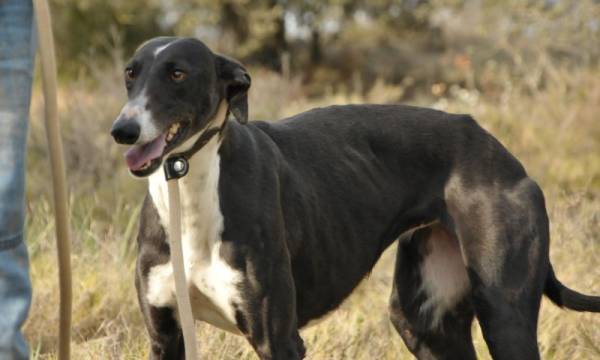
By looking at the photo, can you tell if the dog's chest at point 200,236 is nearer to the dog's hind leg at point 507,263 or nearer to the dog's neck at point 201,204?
the dog's neck at point 201,204

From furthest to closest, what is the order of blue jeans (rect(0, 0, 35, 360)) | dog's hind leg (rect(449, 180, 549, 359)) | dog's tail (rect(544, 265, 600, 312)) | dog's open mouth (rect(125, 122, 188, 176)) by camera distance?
dog's tail (rect(544, 265, 600, 312))
dog's hind leg (rect(449, 180, 549, 359))
dog's open mouth (rect(125, 122, 188, 176))
blue jeans (rect(0, 0, 35, 360))

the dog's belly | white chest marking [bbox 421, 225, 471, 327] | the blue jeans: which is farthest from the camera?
white chest marking [bbox 421, 225, 471, 327]

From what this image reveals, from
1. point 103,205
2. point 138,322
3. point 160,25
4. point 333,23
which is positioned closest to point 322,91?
point 333,23

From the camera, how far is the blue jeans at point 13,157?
121 inches

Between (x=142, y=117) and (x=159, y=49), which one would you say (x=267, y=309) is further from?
(x=159, y=49)

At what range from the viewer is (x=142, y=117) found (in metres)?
3.15

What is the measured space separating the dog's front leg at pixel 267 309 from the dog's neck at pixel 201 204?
0.48 ft

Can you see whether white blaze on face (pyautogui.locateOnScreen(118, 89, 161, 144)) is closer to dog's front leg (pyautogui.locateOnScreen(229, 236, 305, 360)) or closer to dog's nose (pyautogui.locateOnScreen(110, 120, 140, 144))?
dog's nose (pyautogui.locateOnScreen(110, 120, 140, 144))

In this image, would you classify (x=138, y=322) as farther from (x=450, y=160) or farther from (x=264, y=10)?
(x=264, y=10)

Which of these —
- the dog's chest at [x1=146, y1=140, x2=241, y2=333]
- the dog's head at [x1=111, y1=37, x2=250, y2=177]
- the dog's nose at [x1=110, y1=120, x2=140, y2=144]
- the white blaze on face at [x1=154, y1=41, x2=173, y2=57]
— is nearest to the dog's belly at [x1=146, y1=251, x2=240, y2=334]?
the dog's chest at [x1=146, y1=140, x2=241, y2=333]

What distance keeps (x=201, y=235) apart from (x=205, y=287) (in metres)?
0.17

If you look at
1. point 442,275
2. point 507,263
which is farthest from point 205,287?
point 442,275

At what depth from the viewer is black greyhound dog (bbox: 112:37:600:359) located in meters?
3.45

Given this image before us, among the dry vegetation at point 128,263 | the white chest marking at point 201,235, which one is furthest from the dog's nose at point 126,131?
the dry vegetation at point 128,263
